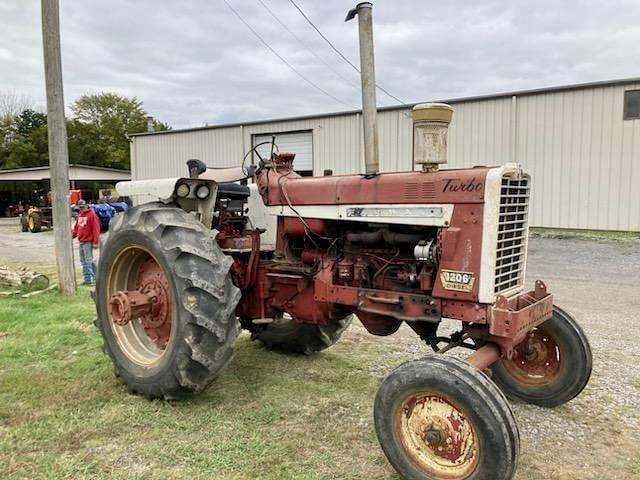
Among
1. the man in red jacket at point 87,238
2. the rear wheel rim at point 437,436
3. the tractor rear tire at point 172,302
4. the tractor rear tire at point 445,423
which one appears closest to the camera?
the tractor rear tire at point 445,423

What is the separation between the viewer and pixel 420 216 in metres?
3.29

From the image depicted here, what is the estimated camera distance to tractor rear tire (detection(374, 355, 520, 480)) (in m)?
2.53

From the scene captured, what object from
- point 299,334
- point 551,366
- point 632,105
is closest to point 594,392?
point 551,366

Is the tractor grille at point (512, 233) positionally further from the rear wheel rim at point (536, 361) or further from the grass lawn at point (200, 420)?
the grass lawn at point (200, 420)

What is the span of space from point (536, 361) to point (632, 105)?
39.3ft

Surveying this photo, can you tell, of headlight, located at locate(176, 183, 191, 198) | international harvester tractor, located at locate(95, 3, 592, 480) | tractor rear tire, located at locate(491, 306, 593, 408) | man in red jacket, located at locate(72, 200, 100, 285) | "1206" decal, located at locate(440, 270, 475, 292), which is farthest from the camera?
man in red jacket, located at locate(72, 200, 100, 285)

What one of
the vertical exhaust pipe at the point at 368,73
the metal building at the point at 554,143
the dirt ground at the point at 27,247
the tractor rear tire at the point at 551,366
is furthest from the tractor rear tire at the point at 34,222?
the tractor rear tire at the point at 551,366

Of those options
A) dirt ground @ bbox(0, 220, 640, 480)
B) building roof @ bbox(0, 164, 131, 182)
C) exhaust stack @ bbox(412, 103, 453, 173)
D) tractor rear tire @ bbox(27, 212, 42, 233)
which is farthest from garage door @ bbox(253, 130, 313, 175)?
building roof @ bbox(0, 164, 131, 182)

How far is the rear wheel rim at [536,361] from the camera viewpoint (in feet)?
12.4

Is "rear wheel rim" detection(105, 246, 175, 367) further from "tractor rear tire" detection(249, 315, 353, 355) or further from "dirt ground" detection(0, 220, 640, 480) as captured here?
"dirt ground" detection(0, 220, 640, 480)

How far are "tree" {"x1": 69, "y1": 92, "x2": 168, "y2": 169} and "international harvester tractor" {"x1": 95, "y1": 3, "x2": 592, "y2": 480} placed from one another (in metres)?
41.4

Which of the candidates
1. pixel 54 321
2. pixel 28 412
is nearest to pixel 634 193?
pixel 54 321

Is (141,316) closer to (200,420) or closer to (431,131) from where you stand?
(200,420)

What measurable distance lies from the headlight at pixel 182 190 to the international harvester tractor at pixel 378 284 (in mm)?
10
